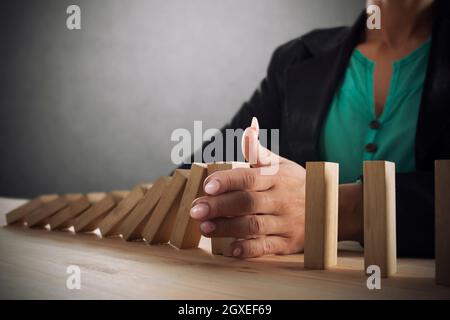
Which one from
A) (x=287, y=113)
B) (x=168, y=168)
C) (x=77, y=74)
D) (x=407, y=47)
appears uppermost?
(x=77, y=74)

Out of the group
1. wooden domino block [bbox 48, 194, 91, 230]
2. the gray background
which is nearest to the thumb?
wooden domino block [bbox 48, 194, 91, 230]

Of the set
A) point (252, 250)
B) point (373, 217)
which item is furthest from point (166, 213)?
point (373, 217)

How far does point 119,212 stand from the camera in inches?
26.5

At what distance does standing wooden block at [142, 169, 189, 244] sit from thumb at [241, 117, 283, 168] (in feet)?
0.35

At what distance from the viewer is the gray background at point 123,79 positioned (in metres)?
2.81

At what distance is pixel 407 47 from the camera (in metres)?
0.95

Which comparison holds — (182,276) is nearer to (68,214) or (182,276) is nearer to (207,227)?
(207,227)

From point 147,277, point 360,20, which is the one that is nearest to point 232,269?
point 147,277

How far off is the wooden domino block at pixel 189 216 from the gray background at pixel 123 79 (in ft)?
7.77

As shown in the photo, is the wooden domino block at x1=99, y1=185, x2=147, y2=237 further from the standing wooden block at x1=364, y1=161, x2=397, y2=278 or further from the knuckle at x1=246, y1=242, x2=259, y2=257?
the standing wooden block at x1=364, y1=161, x2=397, y2=278

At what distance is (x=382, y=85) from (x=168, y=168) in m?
2.21

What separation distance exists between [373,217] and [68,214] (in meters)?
0.51
